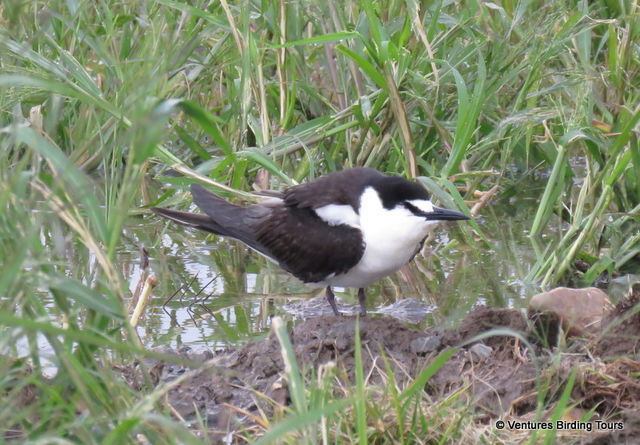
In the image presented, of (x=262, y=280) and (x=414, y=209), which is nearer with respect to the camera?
(x=414, y=209)

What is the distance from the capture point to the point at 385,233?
4.61 m

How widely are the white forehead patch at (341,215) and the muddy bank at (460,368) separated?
544 mm

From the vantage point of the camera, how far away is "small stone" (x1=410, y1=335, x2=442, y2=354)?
4102mm

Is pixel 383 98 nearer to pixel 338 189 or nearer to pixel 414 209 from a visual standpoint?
pixel 338 189

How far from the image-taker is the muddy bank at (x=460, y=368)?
11.5ft

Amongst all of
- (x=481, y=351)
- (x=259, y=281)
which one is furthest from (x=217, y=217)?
(x=481, y=351)

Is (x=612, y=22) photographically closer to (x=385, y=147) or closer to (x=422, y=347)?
(x=385, y=147)

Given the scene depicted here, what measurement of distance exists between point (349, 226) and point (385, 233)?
18 cm

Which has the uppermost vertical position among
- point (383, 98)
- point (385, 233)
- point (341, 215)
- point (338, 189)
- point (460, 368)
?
point (383, 98)

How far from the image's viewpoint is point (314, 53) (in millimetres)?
6895

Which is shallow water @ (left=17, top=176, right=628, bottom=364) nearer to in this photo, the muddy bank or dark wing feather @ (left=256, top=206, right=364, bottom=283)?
dark wing feather @ (left=256, top=206, right=364, bottom=283)

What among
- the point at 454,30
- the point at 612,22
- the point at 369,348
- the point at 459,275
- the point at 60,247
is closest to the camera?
the point at 60,247

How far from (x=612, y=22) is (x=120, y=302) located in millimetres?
3226

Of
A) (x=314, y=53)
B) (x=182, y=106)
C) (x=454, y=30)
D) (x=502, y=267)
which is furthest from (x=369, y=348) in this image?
(x=314, y=53)
